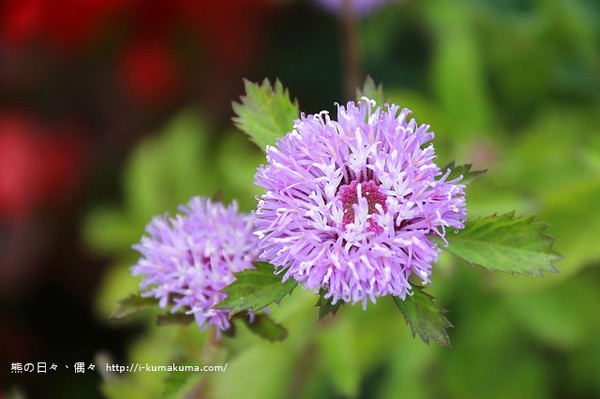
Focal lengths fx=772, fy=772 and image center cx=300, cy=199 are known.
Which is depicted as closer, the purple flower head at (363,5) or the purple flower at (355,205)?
the purple flower at (355,205)

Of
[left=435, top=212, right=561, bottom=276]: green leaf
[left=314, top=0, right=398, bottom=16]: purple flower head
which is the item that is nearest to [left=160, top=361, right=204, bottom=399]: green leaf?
[left=435, top=212, right=561, bottom=276]: green leaf

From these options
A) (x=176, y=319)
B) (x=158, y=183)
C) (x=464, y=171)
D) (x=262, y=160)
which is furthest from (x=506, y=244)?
(x=158, y=183)

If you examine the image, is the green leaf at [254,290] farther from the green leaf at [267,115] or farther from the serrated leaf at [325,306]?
the green leaf at [267,115]

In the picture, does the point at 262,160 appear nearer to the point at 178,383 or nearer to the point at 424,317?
the point at 178,383

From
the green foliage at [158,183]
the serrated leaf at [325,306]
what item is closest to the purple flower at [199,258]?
the serrated leaf at [325,306]

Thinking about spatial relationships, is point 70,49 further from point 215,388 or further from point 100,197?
point 215,388

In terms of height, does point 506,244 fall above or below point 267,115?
below

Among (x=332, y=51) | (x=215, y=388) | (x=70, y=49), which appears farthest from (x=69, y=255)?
(x=215, y=388)
